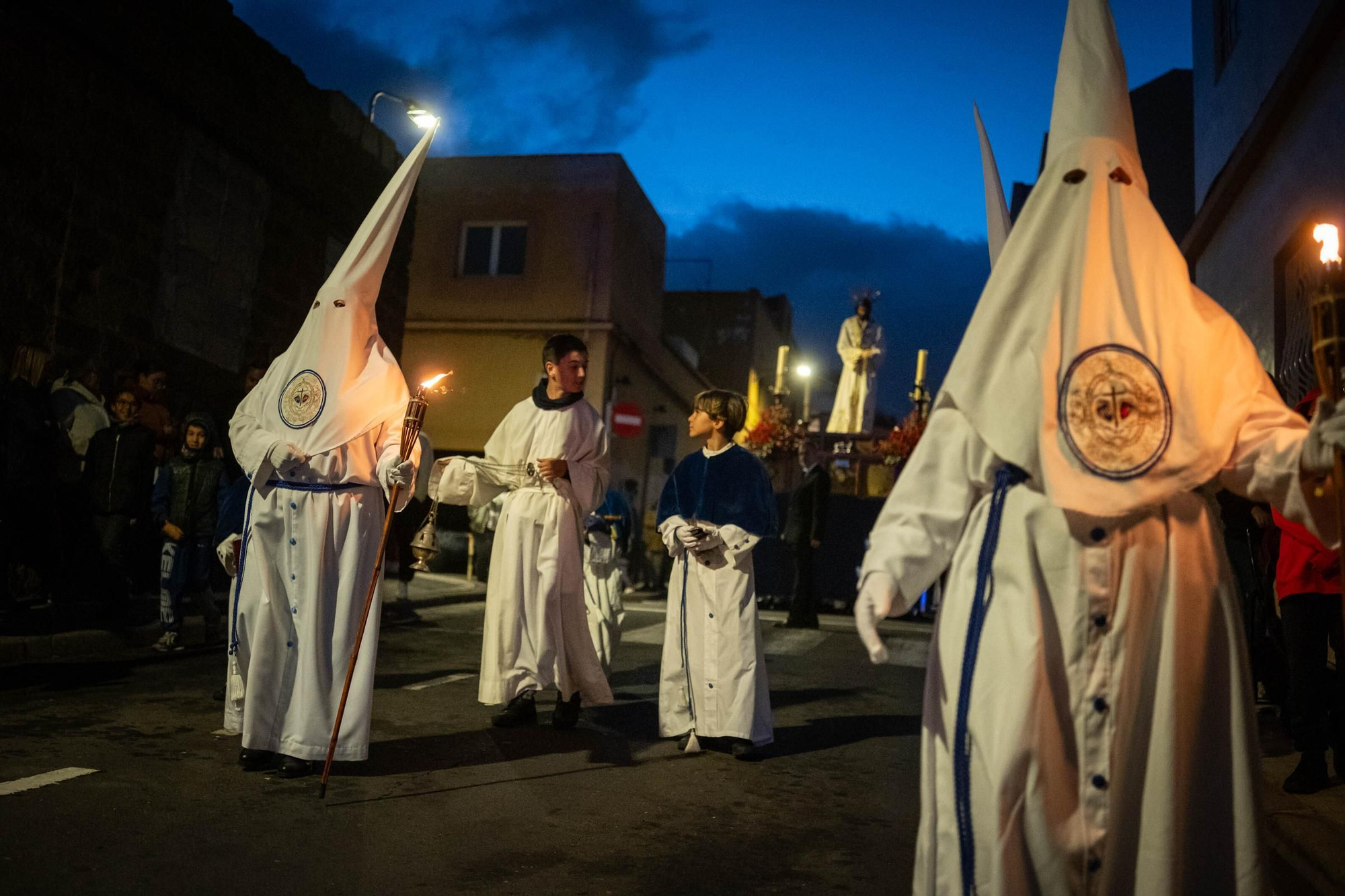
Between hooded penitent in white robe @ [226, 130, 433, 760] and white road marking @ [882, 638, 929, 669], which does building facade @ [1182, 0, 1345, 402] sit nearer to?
white road marking @ [882, 638, 929, 669]

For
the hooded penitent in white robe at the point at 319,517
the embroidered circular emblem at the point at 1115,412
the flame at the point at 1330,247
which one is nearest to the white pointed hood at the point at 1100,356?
the embroidered circular emblem at the point at 1115,412

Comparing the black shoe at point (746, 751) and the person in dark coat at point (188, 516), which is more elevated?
the person in dark coat at point (188, 516)

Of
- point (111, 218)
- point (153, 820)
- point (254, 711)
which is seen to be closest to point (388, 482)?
point (254, 711)

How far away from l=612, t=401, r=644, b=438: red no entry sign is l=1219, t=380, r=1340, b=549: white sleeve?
21594 mm

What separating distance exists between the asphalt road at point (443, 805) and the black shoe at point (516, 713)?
0.07 m

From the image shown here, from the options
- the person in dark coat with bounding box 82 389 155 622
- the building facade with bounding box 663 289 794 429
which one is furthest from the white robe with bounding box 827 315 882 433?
the building facade with bounding box 663 289 794 429

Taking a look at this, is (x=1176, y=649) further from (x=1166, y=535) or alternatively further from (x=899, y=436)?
(x=899, y=436)

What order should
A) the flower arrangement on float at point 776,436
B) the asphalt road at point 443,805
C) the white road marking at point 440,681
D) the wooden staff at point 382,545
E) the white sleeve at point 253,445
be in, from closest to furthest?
the asphalt road at point 443,805
the wooden staff at point 382,545
the white sleeve at point 253,445
the white road marking at point 440,681
the flower arrangement on float at point 776,436

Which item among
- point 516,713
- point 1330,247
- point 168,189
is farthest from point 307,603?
point 168,189

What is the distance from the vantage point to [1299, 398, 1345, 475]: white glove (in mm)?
2385

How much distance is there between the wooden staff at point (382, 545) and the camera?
4523 millimetres

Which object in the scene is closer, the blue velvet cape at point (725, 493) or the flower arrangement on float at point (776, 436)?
the blue velvet cape at point (725, 493)

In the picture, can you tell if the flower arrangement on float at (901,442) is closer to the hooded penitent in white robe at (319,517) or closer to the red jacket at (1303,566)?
the red jacket at (1303,566)

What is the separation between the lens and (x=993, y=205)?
12.3ft
